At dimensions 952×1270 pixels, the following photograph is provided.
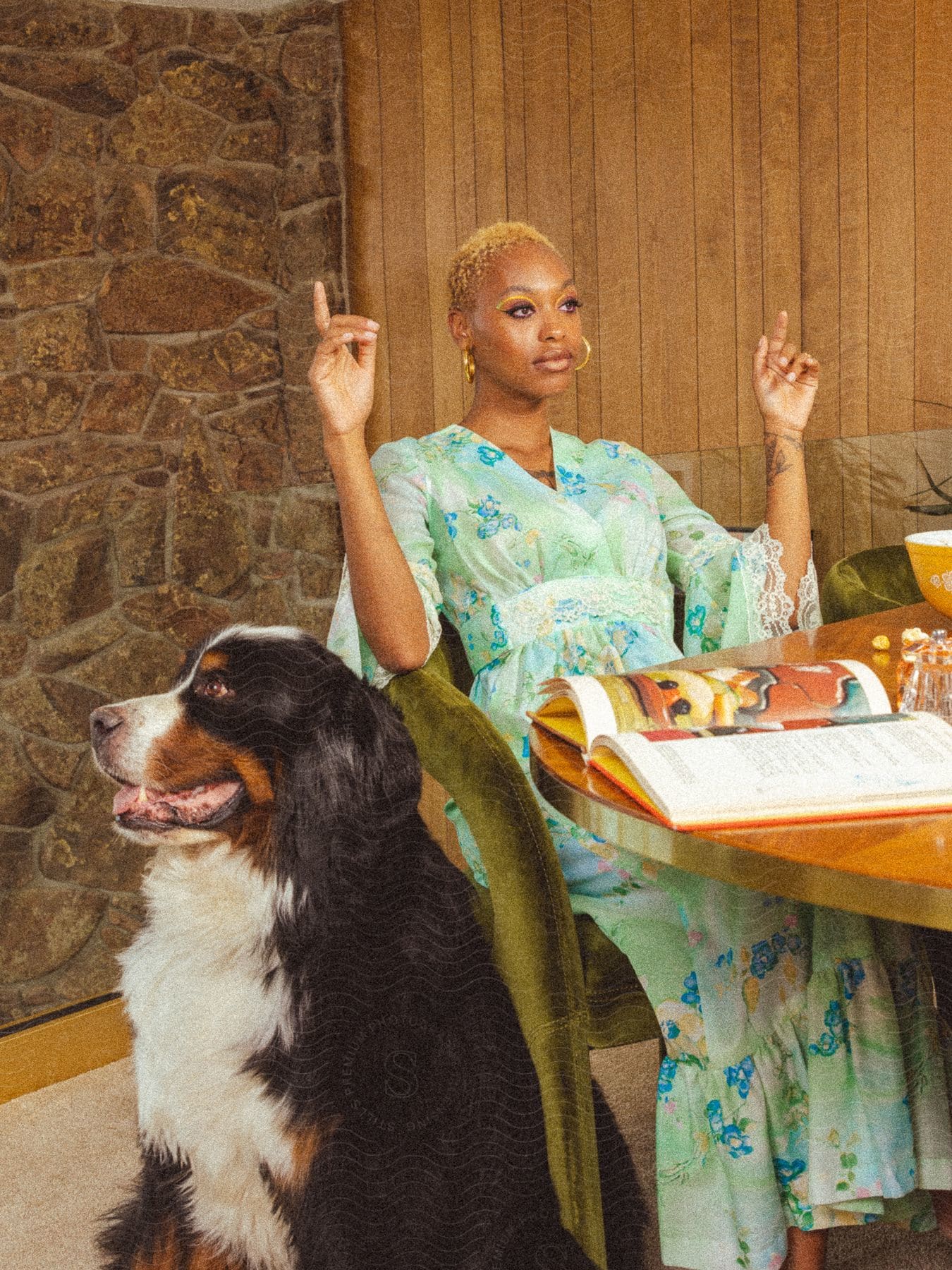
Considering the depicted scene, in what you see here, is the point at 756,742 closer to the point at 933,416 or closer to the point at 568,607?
the point at 568,607

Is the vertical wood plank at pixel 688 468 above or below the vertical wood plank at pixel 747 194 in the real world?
below

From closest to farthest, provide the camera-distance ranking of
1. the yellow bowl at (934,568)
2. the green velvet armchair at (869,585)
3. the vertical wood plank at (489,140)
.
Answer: the yellow bowl at (934,568) → the green velvet armchair at (869,585) → the vertical wood plank at (489,140)

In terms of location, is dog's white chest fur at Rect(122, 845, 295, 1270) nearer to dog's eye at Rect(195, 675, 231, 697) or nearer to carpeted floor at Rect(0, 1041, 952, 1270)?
dog's eye at Rect(195, 675, 231, 697)

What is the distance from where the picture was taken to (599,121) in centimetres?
284

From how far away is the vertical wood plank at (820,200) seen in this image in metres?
2.61

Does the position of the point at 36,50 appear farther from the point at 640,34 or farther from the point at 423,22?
the point at 640,34

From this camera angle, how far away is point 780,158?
8.85ft

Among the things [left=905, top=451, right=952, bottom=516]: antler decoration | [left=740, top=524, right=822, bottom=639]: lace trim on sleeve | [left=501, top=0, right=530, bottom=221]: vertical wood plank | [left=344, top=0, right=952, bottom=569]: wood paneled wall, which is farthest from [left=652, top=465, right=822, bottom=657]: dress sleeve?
[left=501, top=0, right=530, bottom=221]: vertical wood plank

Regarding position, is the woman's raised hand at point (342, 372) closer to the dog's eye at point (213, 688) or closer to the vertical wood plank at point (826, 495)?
the dog's eye at point (213, 688)

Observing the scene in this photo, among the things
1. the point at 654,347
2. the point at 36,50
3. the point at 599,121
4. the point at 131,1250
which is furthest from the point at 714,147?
the point at 131,1250

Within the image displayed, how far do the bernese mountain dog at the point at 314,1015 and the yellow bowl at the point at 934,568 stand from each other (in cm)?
62

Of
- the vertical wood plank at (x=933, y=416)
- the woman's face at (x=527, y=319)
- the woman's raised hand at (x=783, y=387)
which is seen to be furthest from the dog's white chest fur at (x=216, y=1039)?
the vertical wood plank at (x=933, y=416)

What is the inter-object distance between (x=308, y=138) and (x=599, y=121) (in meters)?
0.70

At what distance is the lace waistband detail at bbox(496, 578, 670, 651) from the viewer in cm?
162
